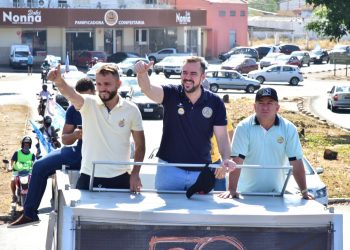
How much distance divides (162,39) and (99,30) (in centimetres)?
698

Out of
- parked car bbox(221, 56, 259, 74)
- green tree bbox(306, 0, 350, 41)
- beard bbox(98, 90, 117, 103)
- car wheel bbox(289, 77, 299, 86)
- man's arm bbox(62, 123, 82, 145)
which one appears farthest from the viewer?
parked car bbox(221, 56, 259, 74)

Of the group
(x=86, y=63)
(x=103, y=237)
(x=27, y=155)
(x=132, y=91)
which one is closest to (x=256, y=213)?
(x=103, y=237)

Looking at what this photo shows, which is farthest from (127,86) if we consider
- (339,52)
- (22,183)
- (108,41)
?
(339,52)

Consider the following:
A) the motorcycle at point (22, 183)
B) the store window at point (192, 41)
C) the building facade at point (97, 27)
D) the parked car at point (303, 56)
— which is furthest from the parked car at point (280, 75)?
the motorcycle at point (22, 183)

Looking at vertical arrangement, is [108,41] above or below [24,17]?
below

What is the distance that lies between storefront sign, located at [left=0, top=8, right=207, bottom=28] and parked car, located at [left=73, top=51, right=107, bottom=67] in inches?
143

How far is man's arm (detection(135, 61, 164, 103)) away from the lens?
740 centimetres

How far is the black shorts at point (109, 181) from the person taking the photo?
7.30 meters

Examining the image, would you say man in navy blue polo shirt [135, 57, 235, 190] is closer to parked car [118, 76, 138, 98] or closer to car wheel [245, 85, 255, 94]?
parked car [118, 76, 138, 98]

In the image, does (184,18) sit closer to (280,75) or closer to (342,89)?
(280,75)

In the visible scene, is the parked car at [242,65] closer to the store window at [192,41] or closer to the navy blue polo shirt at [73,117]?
the store window at [192,41]

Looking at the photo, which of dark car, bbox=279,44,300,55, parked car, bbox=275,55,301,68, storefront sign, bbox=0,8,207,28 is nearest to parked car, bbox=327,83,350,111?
parked car, bbox=275,55,301,68

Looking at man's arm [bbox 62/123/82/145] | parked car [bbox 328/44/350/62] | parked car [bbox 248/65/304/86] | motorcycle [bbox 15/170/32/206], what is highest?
man's arm [bbox 62/123/82/145]

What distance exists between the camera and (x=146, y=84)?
750cm
